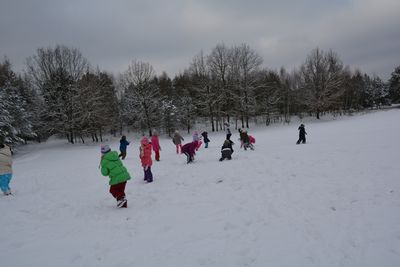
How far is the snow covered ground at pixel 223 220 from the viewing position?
514 centimetres

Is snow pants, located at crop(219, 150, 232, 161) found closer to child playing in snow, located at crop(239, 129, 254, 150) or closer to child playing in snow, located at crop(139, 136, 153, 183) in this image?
child playing in snow, located at crop(239, 129, 254, 150)

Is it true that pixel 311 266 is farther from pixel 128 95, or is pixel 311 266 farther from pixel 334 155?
pixel 128 95

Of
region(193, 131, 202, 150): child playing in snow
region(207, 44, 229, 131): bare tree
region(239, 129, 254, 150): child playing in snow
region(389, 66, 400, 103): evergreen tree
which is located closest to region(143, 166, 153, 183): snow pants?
region(193, 131, 202, 150): child playing in snow

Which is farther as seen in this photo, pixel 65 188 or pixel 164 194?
pixel 65 188

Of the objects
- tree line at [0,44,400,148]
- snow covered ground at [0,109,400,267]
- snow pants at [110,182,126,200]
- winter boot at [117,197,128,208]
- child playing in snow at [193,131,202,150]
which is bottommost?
snow covered ground at [0,109,400,267]

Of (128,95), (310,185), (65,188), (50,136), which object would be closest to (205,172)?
(310,185)

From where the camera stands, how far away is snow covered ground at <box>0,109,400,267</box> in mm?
5145

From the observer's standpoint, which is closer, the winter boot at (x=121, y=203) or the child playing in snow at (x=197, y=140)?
the winter boot at (x=121, y=203)

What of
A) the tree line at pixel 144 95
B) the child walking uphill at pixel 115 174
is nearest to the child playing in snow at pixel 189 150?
the child walking uphill at pixel 115 174

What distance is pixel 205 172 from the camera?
11758 millimetres

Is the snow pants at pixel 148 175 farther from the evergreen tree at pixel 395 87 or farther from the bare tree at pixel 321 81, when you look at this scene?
the evergreen tree at pixel 395 87

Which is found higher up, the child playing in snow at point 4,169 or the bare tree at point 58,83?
the bare tree at point 58,83

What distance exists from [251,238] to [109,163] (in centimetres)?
462

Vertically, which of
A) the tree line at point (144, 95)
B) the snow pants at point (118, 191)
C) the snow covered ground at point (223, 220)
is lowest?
the snow covered ground at point (223, 220)
